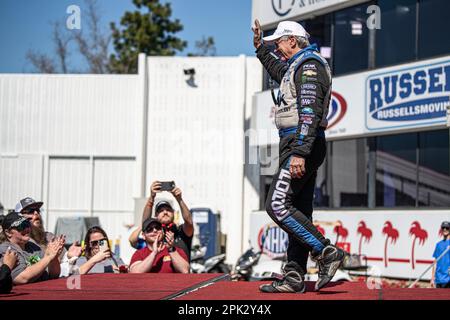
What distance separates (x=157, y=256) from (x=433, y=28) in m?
13.7

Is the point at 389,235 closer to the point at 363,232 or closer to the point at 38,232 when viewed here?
the point at 363,232

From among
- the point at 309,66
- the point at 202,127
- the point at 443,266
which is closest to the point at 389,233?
the point at 443,266

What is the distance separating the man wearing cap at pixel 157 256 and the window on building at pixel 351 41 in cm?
1454

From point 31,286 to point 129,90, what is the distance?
26878 mm

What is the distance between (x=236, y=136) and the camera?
1258 inches

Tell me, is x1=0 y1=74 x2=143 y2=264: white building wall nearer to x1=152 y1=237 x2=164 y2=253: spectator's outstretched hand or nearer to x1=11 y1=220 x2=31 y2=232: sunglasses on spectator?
x1=152 y1=237 x2=164 y2=253: spectator's outstretched hand

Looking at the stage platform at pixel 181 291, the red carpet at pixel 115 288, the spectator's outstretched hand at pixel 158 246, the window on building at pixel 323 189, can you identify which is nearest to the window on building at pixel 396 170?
the window on building at pixel 323 189

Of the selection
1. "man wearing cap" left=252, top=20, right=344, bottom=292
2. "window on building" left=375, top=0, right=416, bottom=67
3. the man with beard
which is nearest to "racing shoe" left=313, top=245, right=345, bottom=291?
"man wearing cap" left=252, top=20, right=344, bottom=292

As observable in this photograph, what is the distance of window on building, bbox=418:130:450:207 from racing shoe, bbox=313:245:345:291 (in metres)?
14.7

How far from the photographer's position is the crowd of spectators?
7.28 meters

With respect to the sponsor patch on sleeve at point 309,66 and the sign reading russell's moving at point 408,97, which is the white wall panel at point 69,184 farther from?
the sponsor patch on sleeve at point 309,66
